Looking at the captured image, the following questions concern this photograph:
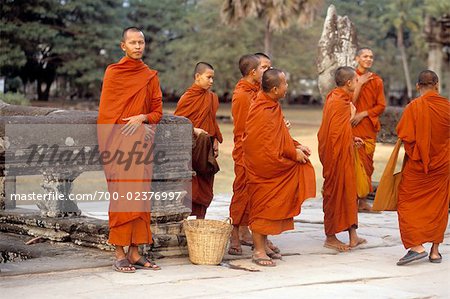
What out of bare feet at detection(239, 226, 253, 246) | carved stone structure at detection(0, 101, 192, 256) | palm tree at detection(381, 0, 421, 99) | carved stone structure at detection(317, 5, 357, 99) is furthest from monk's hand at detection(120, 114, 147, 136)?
palm tree at detection(381, 0, 421, 99)

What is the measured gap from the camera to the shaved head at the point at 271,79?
25.0 feet

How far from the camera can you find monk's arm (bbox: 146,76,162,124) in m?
7.26

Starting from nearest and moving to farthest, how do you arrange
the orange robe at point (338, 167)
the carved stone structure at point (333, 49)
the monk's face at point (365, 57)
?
1. the orange robe at point (338, 167)
2. the monk's face at point (365, 57)
3. the carved stone structure at point (333, 49)

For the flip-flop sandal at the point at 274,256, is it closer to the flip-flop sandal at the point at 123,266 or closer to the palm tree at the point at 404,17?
the flip-flop sandal at the point at 123,266

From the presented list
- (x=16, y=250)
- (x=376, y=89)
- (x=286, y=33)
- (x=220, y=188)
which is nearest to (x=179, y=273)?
(x=16, y=250)

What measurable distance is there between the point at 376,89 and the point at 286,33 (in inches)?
1326

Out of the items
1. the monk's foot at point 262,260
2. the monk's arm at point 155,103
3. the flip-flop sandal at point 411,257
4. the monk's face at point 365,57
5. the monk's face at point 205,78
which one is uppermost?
the monk's face at point 365,57

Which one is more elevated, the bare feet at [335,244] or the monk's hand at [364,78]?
the monk's hand at [364,78]

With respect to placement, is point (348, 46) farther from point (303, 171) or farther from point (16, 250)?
point (16, 250)

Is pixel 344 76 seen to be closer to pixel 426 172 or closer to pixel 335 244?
pixel 426 172

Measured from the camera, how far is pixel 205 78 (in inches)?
333

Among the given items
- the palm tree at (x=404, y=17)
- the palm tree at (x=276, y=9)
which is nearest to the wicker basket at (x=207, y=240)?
the palm tree at (x=276, y=9)

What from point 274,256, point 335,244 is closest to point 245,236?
point 274,256

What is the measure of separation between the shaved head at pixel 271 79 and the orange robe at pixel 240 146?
0.49 metres
